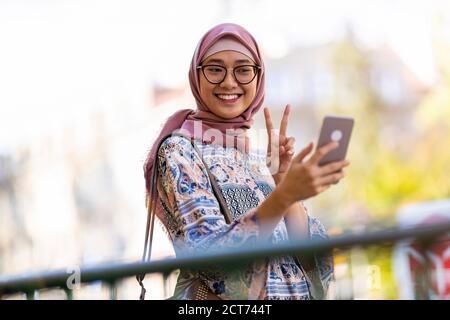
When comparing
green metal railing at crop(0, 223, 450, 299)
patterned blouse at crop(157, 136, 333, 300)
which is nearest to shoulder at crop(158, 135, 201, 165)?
patterned blouse at crop(157, 136, 333, 300)

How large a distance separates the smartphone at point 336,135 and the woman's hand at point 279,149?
320 mm

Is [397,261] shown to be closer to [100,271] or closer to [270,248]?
[270,248]

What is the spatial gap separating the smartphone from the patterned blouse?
204 millimetres

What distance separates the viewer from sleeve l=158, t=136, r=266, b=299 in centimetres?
190

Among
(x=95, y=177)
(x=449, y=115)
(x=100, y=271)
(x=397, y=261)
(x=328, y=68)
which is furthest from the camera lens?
(x=95, y=177)

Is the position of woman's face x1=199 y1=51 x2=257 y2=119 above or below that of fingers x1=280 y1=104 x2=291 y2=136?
above

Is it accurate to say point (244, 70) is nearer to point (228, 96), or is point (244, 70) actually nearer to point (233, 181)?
point (228, 96)

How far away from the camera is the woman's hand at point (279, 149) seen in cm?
217

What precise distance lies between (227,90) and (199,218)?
0.39 metres

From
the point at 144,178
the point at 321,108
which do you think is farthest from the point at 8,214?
the point at 144,178

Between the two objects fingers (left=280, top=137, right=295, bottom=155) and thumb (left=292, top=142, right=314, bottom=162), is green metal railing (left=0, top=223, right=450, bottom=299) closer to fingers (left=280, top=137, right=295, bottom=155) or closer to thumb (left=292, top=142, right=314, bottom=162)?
thumb (left=292, top=142, right=314, bottom=162)

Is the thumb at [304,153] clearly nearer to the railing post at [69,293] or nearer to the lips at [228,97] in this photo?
the lips at [228,97]

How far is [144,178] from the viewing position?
86.2 inches

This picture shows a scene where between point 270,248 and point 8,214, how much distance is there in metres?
29.8
